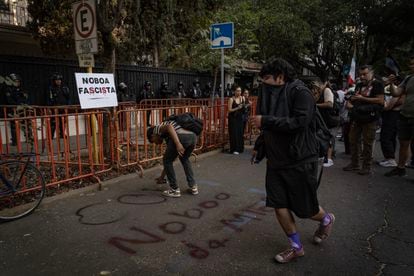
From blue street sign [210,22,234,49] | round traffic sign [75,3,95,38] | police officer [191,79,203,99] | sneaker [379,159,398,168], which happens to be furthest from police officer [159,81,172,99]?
sneaker [379,159,398,168]

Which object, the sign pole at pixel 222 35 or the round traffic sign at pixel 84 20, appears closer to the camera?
the round traffic sign at pixel 84 20

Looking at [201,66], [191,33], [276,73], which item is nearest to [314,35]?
[201,66]

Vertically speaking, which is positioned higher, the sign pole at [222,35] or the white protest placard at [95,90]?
the sign pole at [222,35]

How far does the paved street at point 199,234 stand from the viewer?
10.3 ft

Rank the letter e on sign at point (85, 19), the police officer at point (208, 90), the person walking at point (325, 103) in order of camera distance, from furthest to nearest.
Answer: the police officer at point (208, 90), the person walking at point (325, 103), the letter e on sign at point (85, 19)

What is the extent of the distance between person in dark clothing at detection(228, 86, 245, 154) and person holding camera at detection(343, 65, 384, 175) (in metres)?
2.55

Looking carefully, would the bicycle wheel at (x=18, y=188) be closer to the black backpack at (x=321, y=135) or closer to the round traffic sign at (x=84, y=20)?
the round traffic sign at (x=84, y=20)

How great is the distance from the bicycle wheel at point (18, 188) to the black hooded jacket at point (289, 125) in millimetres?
2948

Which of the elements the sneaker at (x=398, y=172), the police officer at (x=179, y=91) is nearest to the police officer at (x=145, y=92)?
the police officer at (x=179, y=91)

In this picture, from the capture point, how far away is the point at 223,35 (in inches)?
326

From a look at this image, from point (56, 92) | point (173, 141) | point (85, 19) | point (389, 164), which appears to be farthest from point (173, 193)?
point (56, 92)

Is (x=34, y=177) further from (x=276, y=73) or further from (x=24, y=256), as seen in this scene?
(x=276, y=73)

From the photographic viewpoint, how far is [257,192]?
5.30 m

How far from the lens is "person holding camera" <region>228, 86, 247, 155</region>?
823 centimetres
